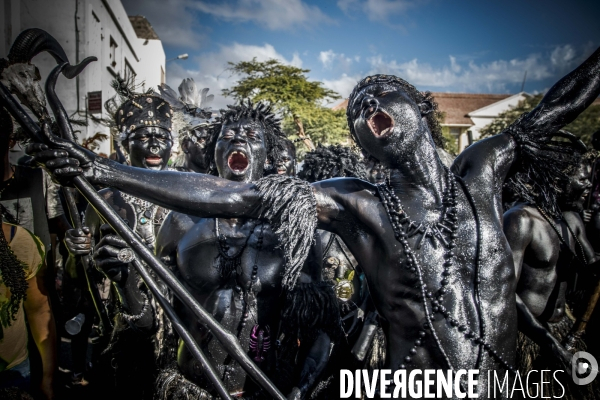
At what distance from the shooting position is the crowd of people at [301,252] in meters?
1.73

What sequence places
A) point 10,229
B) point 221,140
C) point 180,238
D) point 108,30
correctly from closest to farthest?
1. point 10,229
2. point 180,238
3. point 221,140
4. point 108,30

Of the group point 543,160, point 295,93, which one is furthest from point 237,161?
point 295,93

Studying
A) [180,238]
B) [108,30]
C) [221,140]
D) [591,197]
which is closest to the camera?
[180,238]

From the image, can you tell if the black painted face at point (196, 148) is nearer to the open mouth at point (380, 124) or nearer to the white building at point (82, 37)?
the white building at point (82, 37)

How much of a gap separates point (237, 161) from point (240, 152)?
68 mm

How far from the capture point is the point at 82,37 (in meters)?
13.1

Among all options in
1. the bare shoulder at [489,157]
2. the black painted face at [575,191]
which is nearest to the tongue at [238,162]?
the bare shoulder at [489,157]

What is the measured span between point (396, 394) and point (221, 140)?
1.96 metres

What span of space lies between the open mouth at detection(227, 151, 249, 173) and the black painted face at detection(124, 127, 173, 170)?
4.25ft

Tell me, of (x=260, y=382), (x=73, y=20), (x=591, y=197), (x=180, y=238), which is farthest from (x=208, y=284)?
(x=73, y=20)

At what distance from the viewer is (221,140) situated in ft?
9.75

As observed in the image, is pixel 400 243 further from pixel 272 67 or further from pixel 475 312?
pixel 272 67

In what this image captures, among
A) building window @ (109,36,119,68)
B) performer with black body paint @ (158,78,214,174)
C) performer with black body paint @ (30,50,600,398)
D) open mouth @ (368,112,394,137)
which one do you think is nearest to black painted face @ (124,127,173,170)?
performer with black body paint @ (158,78,214,174)

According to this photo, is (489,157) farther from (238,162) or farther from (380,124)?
(238,162)
